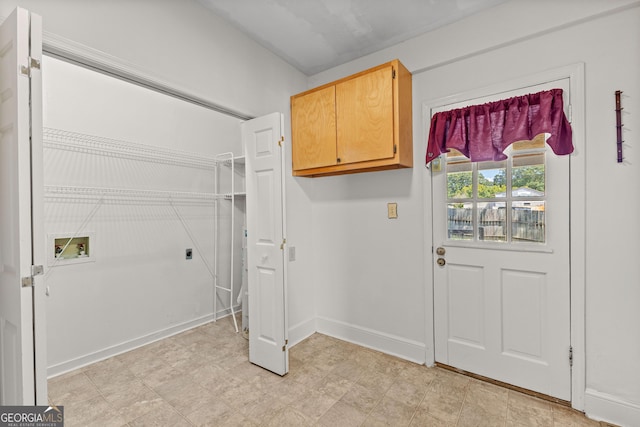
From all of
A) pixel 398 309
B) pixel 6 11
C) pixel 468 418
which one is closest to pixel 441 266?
pixel 398 309

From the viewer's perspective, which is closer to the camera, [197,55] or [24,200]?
[24,200]

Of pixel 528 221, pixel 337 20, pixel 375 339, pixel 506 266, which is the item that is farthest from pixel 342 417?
pixel 337 20

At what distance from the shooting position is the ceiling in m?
2.09

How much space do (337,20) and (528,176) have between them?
6.11ft

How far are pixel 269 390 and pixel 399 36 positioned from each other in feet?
9.93

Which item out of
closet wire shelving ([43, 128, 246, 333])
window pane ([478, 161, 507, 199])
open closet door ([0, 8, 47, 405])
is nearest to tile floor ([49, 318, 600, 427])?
open closet door ([0, 8, 47, 405])

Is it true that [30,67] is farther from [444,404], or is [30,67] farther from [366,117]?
[444,404]

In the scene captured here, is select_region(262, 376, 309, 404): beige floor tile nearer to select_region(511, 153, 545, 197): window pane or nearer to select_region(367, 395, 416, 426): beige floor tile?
select_region(367, 395, 416, 426): beige floor tile

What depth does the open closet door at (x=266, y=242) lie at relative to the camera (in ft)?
7.61

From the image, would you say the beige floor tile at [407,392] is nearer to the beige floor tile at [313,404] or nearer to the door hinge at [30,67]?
the beige floor tile at [313,404]

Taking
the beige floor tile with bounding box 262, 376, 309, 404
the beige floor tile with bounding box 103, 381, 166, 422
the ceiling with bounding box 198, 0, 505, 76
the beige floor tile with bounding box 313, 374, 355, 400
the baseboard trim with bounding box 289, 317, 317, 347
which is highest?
the ceiling with bounding box 198, 0, 505, 76

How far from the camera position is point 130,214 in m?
2.90

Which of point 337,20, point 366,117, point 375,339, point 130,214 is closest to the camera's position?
point 337,20

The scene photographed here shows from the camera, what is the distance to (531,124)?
197cm
